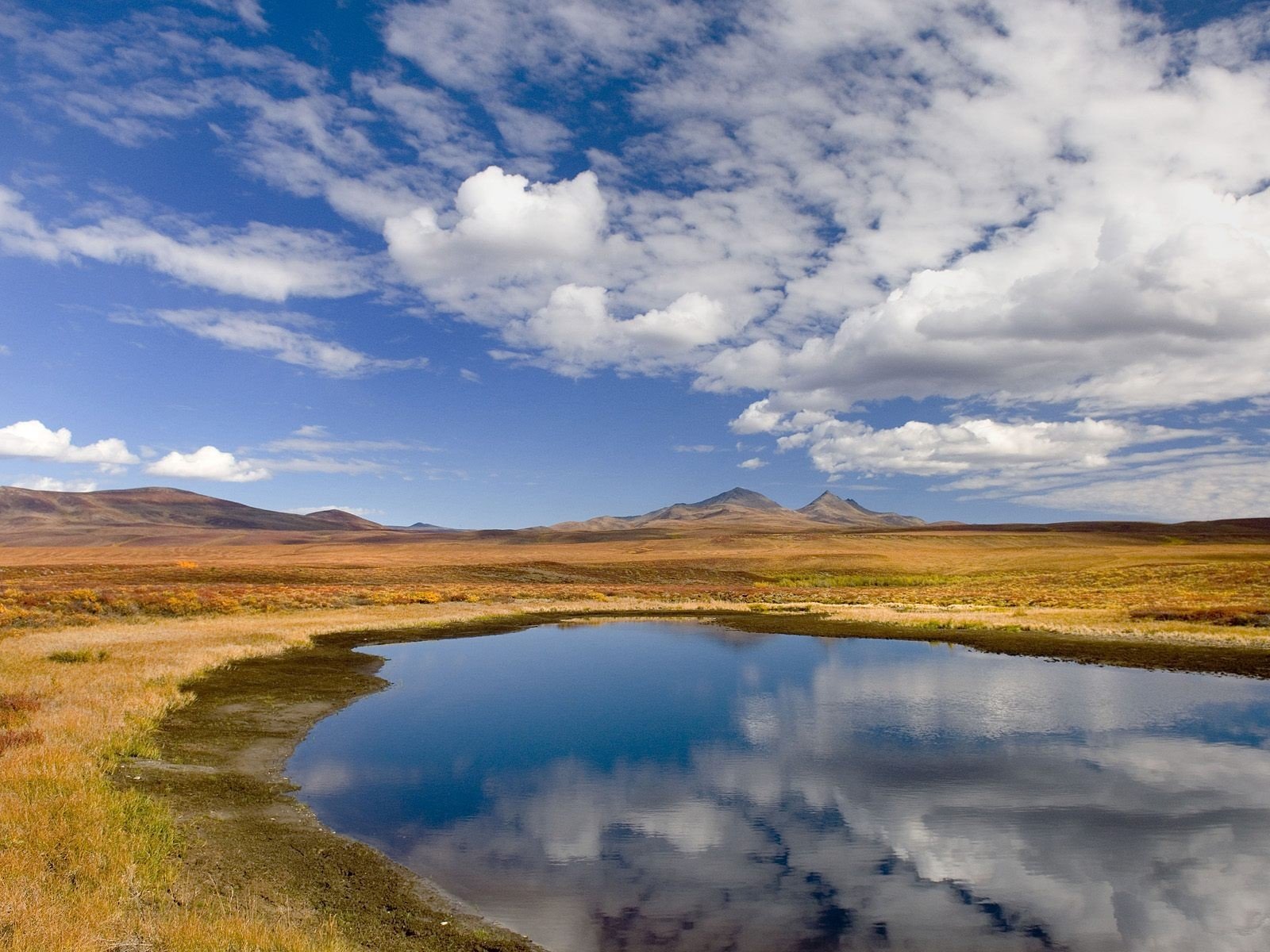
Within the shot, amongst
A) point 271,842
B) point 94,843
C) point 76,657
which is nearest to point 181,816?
point 271,842

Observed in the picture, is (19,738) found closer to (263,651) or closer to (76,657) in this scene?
(76,657)

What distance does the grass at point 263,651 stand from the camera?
32.2 feet

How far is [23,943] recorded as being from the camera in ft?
23.6

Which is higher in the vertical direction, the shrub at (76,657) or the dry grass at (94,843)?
the dry grass at (94,843)

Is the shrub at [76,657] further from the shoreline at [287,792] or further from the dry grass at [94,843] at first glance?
the shoreline at [287,792]

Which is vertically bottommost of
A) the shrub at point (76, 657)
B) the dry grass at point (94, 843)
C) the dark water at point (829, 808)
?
the dark water at point (829, 808)

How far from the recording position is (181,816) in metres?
13.8

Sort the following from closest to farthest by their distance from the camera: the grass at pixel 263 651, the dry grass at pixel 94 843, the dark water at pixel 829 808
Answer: the dry grass at pixel 94 843 → the grass at pixel 263 651 → the dark water at pixel 829 808

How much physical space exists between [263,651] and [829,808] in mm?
30015

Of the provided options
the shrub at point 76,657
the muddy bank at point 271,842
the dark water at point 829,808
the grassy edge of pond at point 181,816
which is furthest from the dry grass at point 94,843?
the dark water at point 829,808

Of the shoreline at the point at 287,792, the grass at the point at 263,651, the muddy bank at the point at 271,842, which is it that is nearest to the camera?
the grass at the point at 263,651

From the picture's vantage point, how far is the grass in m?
9.82

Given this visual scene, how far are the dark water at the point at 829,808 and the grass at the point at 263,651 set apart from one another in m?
2.55

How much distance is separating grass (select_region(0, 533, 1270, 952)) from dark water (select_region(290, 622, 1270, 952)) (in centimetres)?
255
